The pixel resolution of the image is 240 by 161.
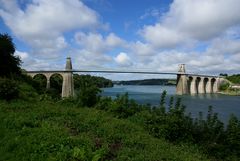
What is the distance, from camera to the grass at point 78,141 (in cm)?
662

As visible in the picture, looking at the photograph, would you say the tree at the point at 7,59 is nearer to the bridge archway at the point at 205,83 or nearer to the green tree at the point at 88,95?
the green tree at the point at 88,95

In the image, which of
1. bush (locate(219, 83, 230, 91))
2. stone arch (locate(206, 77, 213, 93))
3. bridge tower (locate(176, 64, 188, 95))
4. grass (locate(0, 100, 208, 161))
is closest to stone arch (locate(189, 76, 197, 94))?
bridge tower (locate(176, 64, 188, 95))

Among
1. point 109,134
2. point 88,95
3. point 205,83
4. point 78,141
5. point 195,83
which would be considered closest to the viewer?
point 78,141

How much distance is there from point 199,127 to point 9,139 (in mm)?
7253

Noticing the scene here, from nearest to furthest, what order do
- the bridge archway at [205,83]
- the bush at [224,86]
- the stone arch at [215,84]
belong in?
the bridge archway at [205,83]
the bush at [224,86]
the stone arch at [215,84]

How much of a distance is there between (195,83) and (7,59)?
9484 centimetres

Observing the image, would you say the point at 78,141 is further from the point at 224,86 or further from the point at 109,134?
the point at 224,86

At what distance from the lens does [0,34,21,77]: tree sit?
89.4 feet

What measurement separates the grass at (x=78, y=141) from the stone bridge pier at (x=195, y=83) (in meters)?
95.8

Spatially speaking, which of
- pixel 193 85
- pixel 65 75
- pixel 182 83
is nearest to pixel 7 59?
pixel 65 75

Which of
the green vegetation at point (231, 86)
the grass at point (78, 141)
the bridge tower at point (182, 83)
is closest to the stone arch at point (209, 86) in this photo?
the green vegetation at point (231, 86)

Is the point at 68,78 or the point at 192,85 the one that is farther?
the point at 192,85

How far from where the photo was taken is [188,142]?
10.7 meters

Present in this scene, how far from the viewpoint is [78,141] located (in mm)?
7320
